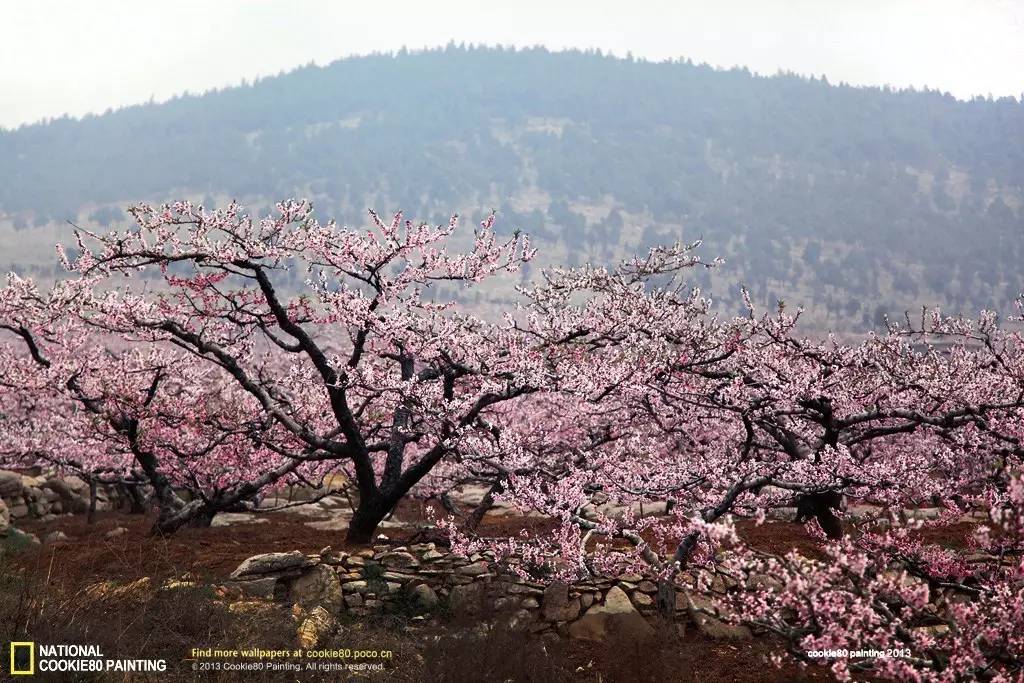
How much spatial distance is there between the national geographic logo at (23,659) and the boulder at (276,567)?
3416 mm

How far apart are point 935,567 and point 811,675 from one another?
1651mm

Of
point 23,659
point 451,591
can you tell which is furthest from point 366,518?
point 23,659

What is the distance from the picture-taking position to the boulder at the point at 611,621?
26.2ft

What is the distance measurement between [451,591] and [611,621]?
223 cm

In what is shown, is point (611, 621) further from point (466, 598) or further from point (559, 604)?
point (466, 598)

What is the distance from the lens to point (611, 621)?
26.5ft

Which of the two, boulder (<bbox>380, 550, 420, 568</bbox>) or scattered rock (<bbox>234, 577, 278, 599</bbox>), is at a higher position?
boulder (<bbox>380, 550, 420, 568</bbox>)

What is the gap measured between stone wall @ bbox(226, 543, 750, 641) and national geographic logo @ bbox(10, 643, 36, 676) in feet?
9.83

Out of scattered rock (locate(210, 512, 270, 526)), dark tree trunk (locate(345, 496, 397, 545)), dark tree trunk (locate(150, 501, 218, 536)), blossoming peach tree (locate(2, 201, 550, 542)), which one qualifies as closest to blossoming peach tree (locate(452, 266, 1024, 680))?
blossoming peach tree (locate(2, 201, 550, 542))

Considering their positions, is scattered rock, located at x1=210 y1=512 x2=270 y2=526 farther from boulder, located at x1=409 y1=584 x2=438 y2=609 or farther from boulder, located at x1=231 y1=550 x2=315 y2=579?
boulder, located at x1=409 y1=584 x2=438 y2=609

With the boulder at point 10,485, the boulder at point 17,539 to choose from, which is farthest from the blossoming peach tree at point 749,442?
the boulder at point 10,485

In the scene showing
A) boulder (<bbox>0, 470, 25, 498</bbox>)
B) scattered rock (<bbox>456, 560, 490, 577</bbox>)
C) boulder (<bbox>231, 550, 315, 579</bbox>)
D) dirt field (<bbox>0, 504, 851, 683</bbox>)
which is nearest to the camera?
dirt field (<bbox>0, 504, 851, 683</bbox>)

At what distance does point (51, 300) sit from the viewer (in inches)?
424

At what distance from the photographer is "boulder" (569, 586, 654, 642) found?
314 inches
